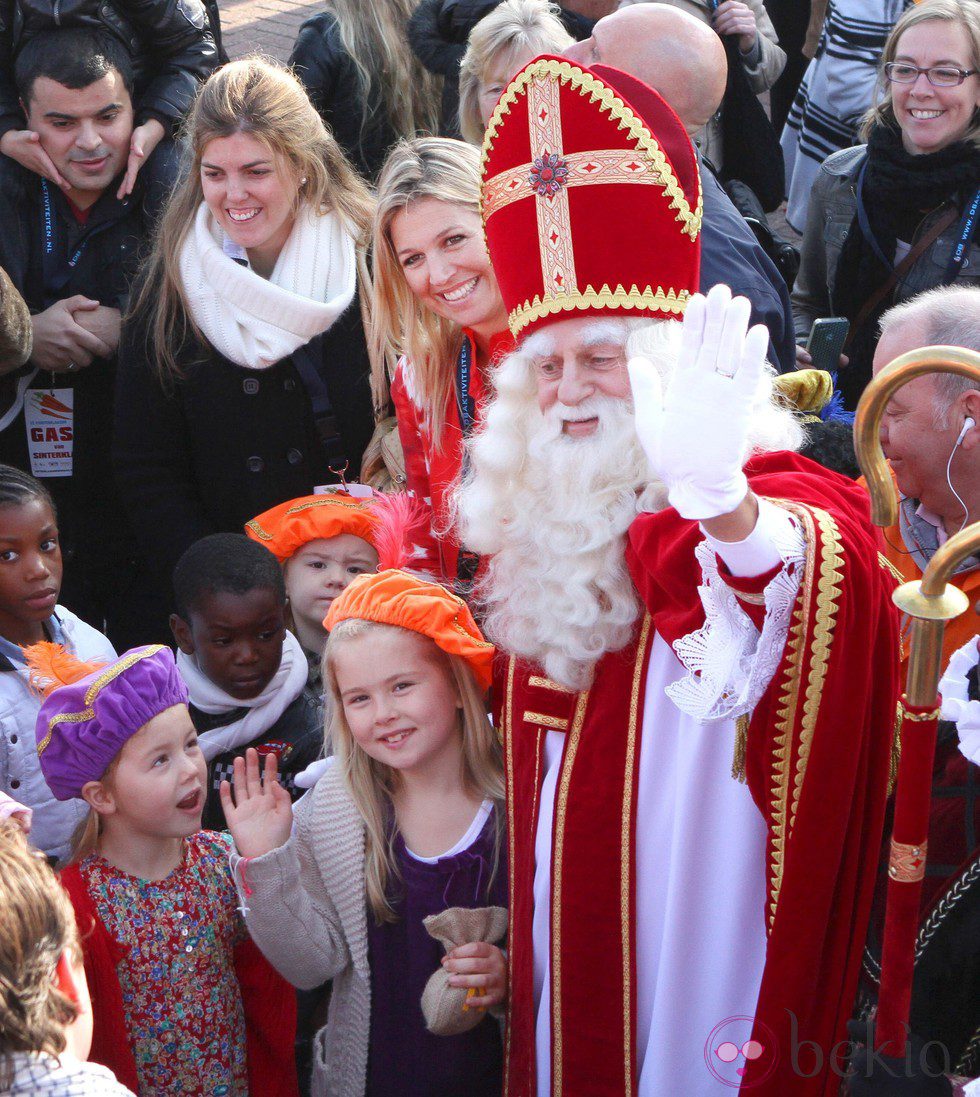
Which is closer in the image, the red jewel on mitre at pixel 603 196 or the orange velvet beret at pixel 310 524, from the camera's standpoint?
the red jewel on mitre at pixel 603 196

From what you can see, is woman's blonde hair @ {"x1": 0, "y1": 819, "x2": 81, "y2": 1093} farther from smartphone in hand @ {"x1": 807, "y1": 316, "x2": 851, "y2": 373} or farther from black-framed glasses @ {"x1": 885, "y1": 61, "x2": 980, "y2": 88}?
black-framed glasses @ {"x1": 885, "y1": 61, "x2": 980, "y2": 88}

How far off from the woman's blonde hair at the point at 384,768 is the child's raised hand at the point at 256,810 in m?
0.15

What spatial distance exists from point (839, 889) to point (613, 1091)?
0.66m

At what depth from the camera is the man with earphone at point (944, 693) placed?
220 cm

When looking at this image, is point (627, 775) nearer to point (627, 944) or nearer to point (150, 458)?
point (627, 944)

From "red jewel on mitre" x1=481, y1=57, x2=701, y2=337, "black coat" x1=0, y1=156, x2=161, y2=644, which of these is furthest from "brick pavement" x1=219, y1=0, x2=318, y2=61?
"red jewel on mitre" x1=481, y1=57, x2=701, y2=337

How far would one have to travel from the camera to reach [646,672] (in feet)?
8.04

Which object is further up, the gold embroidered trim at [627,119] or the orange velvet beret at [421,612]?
the gold embroidered trim at [627,119]

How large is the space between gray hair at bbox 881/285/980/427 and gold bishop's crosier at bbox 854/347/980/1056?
0.96 metres

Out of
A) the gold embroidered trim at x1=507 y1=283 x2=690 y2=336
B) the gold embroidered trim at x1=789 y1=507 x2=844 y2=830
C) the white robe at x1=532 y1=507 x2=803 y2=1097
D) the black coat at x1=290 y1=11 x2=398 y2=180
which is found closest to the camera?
the gold embroidered trim at x1=789 y1=507 x2=844 y2=830

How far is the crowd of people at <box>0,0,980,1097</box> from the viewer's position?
213 cm

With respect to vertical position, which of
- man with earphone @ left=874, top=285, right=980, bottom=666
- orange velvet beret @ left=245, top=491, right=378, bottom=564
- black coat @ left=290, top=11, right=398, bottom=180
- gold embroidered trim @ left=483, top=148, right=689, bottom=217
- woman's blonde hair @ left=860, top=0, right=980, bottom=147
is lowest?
orange velvet beret @ left=245, top=491, right=378, bottom=564

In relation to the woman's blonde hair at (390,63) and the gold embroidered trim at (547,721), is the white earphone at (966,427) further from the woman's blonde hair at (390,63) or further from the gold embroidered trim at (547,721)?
the woman's blonde hair at (390,63)

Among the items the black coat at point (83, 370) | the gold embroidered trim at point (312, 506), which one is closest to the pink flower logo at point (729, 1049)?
the gold embroidered trim at point (312, 506)
